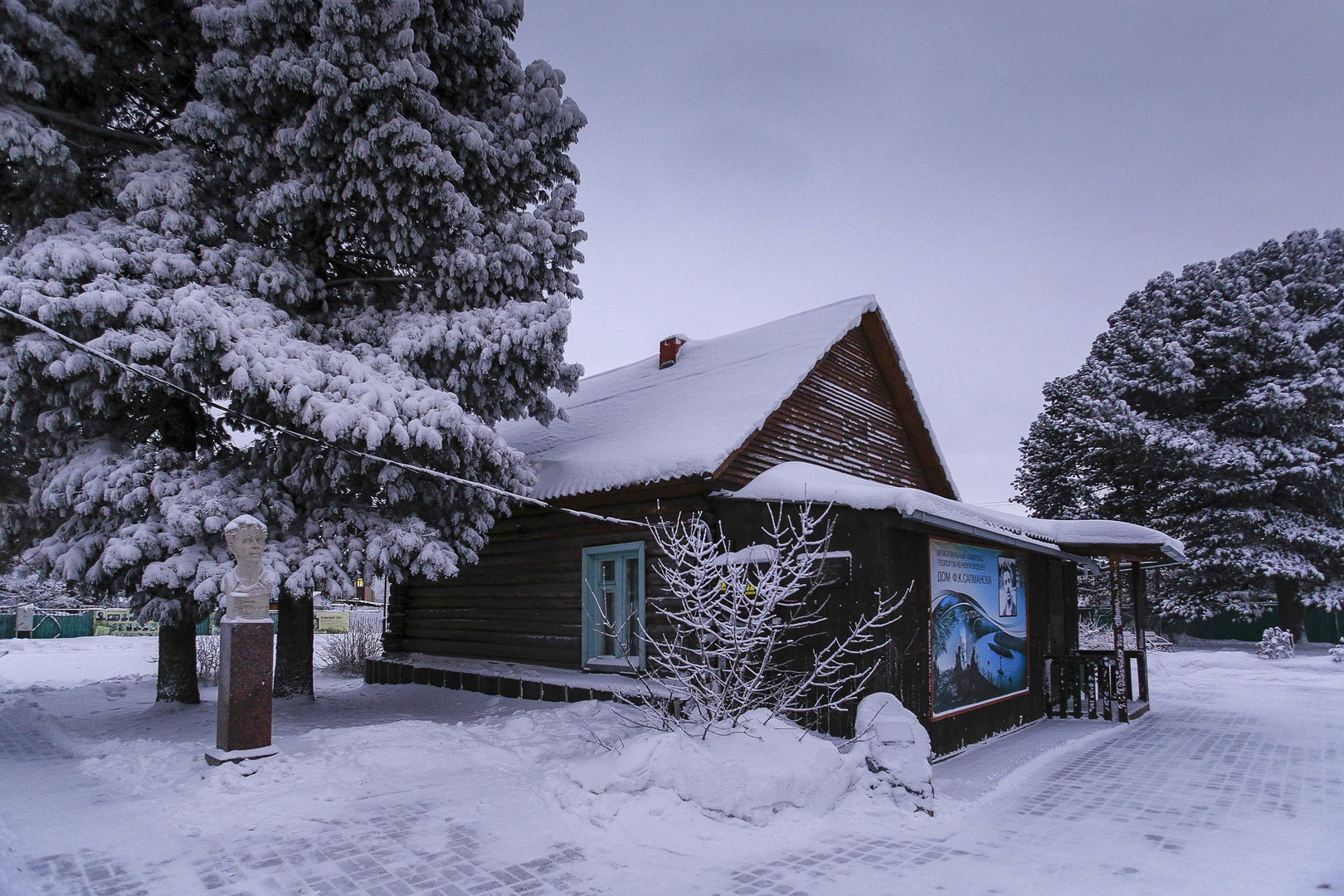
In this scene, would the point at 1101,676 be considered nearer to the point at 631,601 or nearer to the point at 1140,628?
the point at 1140,628

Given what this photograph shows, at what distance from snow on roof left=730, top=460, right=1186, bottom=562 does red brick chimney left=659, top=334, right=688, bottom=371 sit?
574cm

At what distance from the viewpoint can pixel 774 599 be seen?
6.88 meters

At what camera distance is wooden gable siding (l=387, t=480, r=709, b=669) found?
1090cm

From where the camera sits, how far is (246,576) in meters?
7.70

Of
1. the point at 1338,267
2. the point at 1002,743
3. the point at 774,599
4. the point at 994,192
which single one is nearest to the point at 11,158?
the point at 774,599

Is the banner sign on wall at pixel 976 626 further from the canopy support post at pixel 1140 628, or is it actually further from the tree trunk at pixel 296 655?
the tree trunk at pixel 296 655

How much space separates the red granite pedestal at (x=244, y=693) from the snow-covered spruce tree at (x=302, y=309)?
3.65ft

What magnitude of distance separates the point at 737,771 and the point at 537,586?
693cm

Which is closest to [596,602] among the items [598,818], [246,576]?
[246,576]

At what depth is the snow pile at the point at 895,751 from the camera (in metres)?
6.77

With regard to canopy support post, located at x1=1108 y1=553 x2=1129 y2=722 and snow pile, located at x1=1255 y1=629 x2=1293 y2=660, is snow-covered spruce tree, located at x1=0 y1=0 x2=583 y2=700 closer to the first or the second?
canopy support post, located at x1=1108 y1=553 x2=1129 y2=722

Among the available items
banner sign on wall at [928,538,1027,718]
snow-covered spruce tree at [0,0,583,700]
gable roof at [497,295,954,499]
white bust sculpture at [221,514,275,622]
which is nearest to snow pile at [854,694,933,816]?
banner sign on wall at [928,538,1027,718]

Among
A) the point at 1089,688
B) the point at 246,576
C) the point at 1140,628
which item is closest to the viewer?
the point at 246,576

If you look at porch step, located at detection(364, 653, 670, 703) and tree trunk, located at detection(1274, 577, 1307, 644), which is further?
tree trunk, located at detection(1274, 577, 1307, 644)
